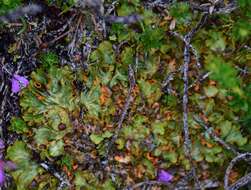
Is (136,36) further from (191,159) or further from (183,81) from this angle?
(191,159)

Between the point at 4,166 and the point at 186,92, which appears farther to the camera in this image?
the point at 4,166

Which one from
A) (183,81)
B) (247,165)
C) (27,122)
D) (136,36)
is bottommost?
(247,165)

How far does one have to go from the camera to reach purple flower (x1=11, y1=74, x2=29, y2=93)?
314 cm

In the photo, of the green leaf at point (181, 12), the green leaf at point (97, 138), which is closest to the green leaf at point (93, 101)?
the green leaf at point (97, 138)

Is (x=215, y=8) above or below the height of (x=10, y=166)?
above

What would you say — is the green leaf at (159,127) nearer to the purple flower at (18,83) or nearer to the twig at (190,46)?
the twig at (190,46)

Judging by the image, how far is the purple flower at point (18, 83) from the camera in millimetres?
3141

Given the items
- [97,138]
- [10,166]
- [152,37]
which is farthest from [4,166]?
[152,37]

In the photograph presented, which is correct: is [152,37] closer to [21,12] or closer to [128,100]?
[128,100]

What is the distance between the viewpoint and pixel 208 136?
3.03 meters

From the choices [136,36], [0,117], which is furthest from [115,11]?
[0,117]

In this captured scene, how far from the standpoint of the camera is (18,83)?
3148 mm

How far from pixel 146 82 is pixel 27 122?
2.64ft

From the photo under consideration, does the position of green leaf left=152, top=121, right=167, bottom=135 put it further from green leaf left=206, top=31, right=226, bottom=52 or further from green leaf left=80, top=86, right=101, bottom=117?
green leaf left=206, top=31, right=226, bottom=52
